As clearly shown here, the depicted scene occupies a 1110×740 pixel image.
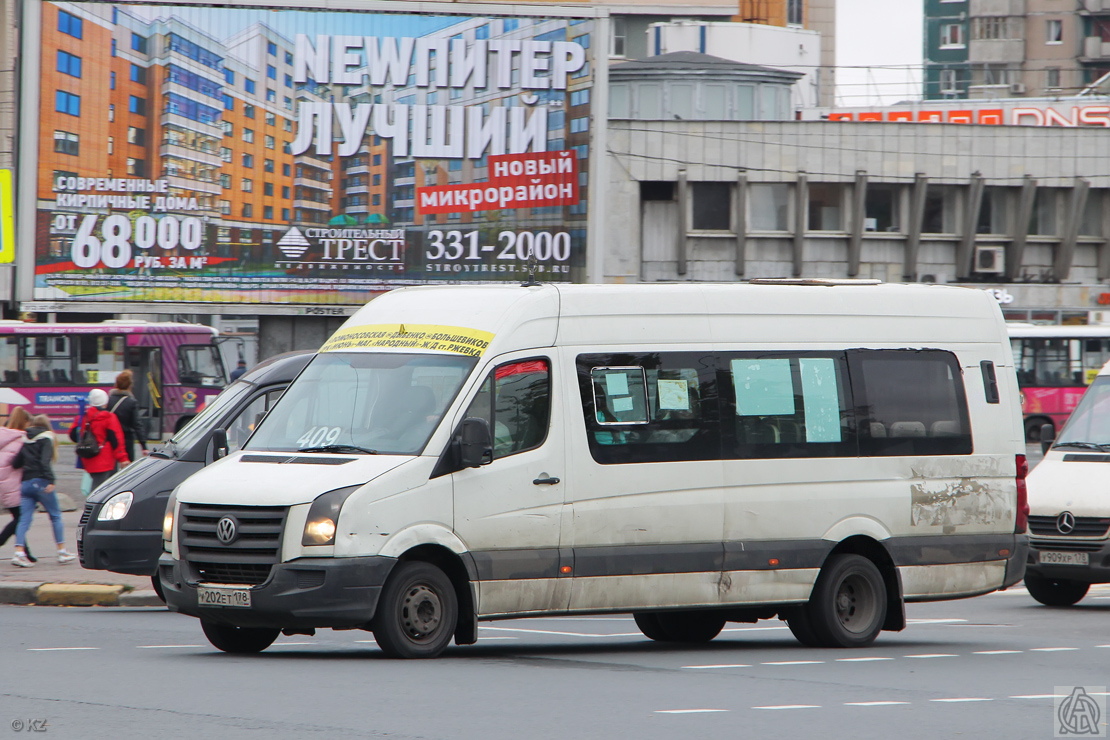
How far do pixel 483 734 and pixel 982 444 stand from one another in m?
5.78

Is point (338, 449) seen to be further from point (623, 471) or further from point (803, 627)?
point (803, 627)

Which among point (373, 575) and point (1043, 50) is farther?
point (1043, 50)

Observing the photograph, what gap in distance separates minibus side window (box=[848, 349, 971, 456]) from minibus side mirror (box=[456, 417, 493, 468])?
296 centimetres

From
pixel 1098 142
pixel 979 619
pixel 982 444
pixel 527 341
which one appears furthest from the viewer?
pixel 1098 142

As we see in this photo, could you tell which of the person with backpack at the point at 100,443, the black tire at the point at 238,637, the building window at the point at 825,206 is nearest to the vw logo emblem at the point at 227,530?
the black tire at the point at 238,637

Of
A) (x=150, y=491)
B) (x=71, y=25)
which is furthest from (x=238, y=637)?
(x=71, y=25)

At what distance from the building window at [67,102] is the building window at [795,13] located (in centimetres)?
5903

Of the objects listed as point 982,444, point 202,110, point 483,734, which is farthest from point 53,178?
point 483,734

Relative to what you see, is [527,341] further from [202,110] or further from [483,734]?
[202,110]

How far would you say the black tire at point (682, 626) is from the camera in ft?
37.2

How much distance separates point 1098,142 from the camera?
47344 millimetres

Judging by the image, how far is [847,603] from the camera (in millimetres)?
11008

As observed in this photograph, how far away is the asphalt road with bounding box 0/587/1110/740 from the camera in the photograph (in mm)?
7195

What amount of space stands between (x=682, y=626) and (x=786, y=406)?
1834 millimetres
